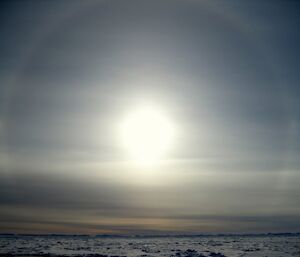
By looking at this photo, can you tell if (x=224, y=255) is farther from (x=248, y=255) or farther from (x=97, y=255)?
(x=97, y=255)

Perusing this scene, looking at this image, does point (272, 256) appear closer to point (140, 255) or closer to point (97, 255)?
point (140, 255)

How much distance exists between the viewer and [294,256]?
5566 centimetres

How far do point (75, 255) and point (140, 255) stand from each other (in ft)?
31.7

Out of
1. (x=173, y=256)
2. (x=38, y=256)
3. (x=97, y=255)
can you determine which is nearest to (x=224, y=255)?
(x=173, y=256)

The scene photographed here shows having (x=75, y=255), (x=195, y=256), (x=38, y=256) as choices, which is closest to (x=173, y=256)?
(x=195, y=256)

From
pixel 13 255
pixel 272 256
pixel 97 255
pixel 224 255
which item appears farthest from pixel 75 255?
pixel 272 256

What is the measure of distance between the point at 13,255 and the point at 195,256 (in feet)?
85.8

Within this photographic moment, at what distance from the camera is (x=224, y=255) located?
194ft

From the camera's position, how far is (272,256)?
56344 mm

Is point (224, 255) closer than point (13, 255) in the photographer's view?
No

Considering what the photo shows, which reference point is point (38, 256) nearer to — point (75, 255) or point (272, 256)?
point (75, 255)

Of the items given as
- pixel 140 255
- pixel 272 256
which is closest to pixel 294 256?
pixel 272 256

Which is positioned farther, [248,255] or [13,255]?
[248,255]

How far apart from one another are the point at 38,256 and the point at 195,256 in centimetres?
2281
